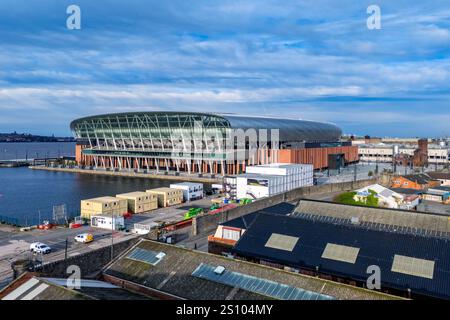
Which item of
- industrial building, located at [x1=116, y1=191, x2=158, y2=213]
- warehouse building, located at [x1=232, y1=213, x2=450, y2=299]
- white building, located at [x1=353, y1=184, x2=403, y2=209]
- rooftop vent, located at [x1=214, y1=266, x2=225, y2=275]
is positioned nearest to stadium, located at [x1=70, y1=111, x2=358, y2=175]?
white building, located at [x1=353, y1=184, x2=403, y2=209]

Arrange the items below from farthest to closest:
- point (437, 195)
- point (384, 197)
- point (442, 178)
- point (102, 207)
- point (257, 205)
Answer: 1. point (442, 178)
2. point (437, 195)
3. point (384, 197)
4. point (257, 205)
5. point (102, 207)

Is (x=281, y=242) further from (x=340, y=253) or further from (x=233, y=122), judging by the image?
(x=233, y=122)

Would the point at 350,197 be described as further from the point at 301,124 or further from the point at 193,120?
the point at 301,124

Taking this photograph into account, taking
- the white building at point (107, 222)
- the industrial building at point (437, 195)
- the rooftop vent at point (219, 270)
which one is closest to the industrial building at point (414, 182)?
the industrial building at point (437, 195)

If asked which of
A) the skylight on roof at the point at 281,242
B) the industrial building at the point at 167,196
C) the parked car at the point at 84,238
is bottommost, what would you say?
the parked car at the point at 84,238

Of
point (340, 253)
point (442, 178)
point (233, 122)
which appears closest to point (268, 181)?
point (233, 122)

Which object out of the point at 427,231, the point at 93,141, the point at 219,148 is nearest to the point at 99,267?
the point at 427,231

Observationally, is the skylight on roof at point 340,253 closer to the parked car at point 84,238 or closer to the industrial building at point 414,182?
the parked car at point 84,238
